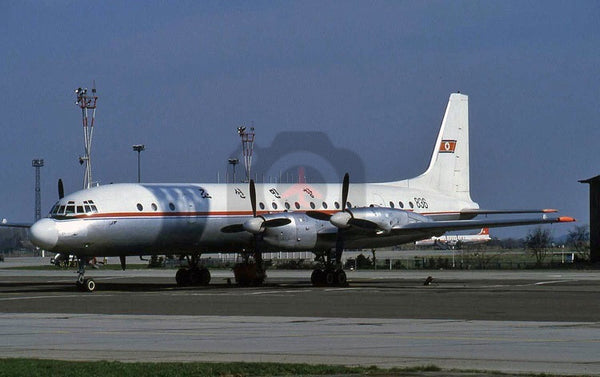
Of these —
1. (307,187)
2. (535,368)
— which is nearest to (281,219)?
(307,187)

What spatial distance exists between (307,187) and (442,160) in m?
9.14

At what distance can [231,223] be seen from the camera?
42.1m

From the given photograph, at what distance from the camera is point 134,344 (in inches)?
733

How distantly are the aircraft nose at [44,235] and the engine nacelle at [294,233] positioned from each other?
26.9ft

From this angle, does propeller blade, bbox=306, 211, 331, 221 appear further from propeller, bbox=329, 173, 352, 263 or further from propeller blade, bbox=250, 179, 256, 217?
propeller blade, bbox=250, 179, 256, 217

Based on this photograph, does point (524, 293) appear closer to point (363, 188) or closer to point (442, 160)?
point (363, 188)

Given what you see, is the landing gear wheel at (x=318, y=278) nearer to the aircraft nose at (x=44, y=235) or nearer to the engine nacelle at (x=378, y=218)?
the engine nacelle at (x=378, y=218)

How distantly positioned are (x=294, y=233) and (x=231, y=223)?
303 cm

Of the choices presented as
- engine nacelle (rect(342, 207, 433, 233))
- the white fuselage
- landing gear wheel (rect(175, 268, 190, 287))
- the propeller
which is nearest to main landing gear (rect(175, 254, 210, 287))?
landing gear wheel (rect(175, 268, 190, 287))

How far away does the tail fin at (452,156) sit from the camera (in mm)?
51094

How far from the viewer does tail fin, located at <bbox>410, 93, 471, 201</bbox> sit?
51.1m

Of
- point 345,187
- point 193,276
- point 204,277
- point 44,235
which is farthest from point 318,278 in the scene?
point 44,235

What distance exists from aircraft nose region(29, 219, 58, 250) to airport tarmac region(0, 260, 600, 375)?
2.56m

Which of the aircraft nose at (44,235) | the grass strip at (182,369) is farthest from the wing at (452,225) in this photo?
the grass strip at (182,369)
